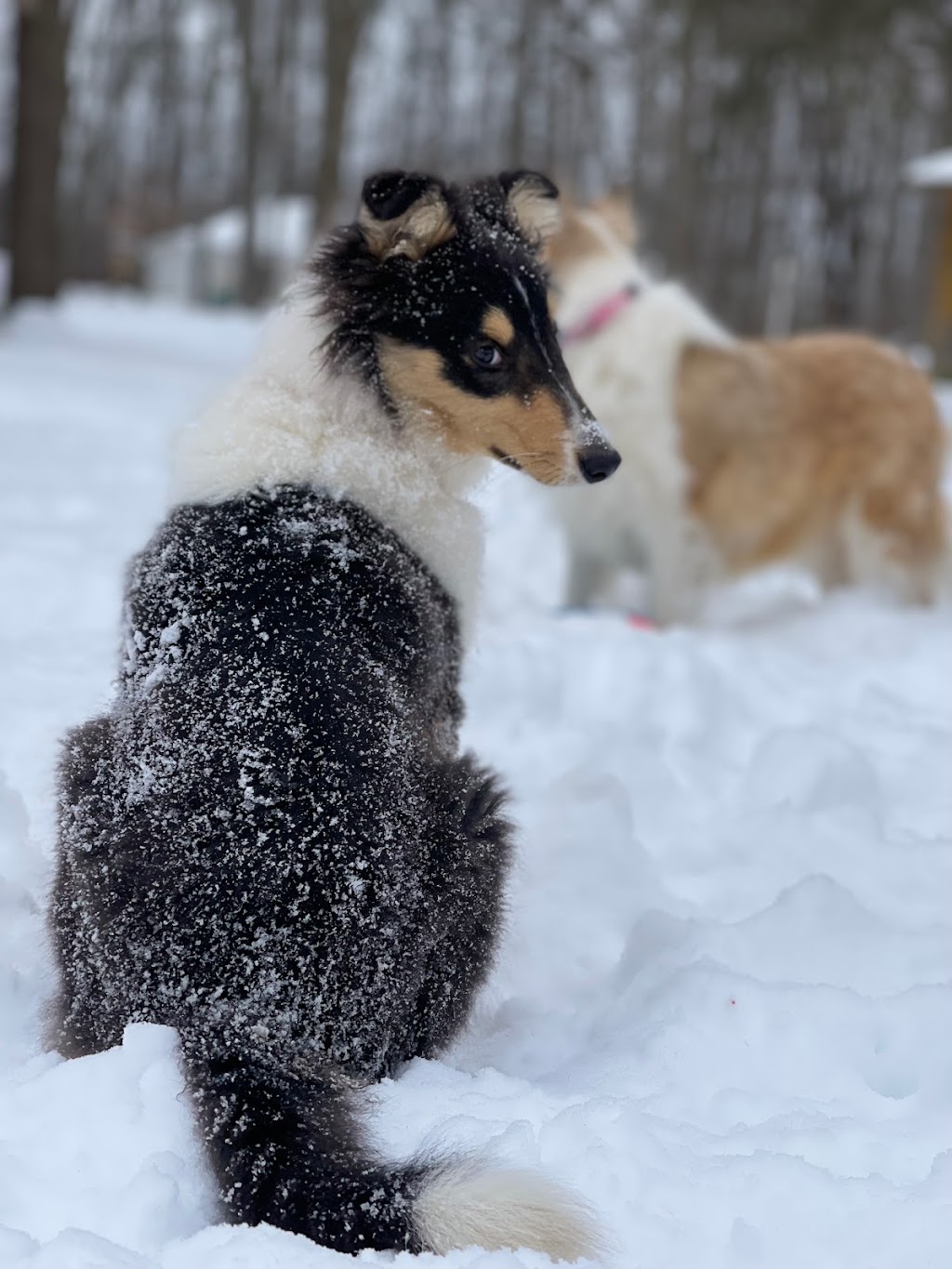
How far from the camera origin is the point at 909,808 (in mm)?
4027

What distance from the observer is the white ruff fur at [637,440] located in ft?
20.2

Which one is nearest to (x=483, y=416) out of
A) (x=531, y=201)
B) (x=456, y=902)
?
(x=531, y=201)

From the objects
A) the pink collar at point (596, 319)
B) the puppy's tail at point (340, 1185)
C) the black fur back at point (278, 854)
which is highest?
the pink collar at point (596, 319)

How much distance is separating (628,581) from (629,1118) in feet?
17.1

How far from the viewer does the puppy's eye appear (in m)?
2.74

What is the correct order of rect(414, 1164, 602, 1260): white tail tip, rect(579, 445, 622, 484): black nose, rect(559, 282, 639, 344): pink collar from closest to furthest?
rect(414, 1164, 602, 1260): white tail tip → rect(579, 445, 622, 484): black nose → rect(559, 282, 639, 344): pink collar

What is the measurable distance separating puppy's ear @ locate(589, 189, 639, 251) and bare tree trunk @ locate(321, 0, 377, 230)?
39.7ft

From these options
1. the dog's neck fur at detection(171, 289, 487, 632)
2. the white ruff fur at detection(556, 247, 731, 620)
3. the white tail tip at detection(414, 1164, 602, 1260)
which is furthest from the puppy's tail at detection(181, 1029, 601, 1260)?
the white ruff fur at detection(556, 247, 731, 620)

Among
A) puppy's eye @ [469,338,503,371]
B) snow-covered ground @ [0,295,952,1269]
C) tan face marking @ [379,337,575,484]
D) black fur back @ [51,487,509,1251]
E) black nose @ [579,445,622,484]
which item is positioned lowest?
snow-covered ground @ [0,295,952,1269]

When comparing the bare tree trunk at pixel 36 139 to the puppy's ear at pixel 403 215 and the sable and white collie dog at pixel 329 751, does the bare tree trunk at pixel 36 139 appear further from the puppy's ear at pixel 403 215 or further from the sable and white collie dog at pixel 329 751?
the puppy's ear at pixel 403 215

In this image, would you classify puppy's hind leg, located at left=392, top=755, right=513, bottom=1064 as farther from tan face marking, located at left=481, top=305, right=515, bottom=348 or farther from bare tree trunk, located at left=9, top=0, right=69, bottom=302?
bare tree trunk, located at left=9, top=0, right=69, bottom=302

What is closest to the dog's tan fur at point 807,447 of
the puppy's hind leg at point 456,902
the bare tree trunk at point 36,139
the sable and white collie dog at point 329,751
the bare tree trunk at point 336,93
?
the sable and white collie dog at point 329,751

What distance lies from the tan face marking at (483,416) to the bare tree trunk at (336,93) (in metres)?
16.1

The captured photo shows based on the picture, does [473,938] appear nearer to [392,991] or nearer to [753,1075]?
[392,991]
